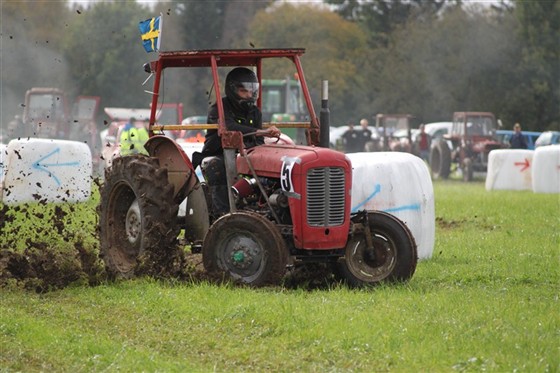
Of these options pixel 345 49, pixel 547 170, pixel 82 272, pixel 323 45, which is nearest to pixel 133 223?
pixel 82 272

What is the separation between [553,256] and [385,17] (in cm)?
6171

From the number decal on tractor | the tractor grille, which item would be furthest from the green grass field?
the number decal on tractor

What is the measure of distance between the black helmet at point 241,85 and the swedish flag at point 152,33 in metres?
1.33

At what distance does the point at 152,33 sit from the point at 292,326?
15.7 ft

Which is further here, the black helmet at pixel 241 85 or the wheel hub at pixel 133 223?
the wheel hub at pixel 133 223

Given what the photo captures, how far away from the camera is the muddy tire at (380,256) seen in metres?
10.7

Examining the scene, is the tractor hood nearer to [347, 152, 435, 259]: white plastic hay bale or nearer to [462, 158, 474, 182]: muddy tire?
[347, 152, 435, 259]: white plastic hay bale

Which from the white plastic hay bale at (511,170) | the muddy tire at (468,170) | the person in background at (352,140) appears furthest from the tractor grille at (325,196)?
the person in background at (352,140)

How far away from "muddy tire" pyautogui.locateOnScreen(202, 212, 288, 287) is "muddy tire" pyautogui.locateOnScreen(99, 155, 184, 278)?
1.96 feet

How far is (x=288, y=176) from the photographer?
10.4 meters

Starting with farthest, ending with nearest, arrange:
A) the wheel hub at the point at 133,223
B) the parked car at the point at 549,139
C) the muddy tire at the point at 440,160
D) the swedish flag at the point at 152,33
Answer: the parked car at the point at 549,139 → the muddy tire at the point at 440,160 → the swedish flag at the point at 152,33 → the wheel hub at the point at 133,223

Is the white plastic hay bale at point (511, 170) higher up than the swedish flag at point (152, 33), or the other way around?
the swedish flag at point (152, 33)

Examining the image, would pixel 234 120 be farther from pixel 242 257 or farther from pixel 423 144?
pixel 423 144

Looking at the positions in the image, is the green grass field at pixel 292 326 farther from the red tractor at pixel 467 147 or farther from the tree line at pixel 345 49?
the red tractor at pixel 467 147
